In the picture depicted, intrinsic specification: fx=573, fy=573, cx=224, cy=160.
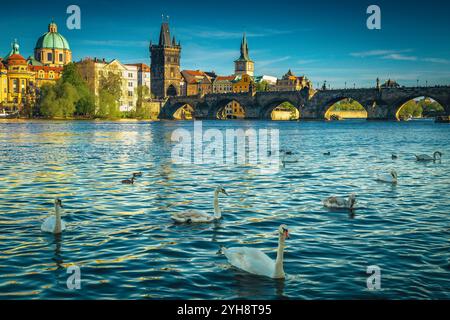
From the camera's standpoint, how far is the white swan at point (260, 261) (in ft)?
30.9

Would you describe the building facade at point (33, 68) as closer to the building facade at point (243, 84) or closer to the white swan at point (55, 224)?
the building facade at point (243, 84)

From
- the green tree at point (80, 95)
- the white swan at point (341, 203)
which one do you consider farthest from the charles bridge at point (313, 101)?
the white swan at point (341, 203)

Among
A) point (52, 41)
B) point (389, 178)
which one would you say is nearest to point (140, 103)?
point (52, 41)

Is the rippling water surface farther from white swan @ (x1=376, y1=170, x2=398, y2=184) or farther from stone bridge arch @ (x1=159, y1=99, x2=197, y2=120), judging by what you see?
stone bridge arch @ (x1=159, y1=99, x2=197, y2=120)

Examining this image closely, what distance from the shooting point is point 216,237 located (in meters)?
12.5

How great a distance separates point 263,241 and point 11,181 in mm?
12895

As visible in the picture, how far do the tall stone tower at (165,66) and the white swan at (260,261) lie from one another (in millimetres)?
177671

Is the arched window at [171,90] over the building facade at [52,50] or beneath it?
beneath

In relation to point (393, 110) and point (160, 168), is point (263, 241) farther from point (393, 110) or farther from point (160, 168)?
point (393, 110)

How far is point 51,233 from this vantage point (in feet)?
41.1

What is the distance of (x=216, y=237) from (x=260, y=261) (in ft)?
9.53

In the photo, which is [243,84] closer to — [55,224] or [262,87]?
[262,87]

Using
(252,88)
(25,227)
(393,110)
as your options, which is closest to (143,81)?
(252,88)

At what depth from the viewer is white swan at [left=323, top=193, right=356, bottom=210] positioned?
15.7 m
